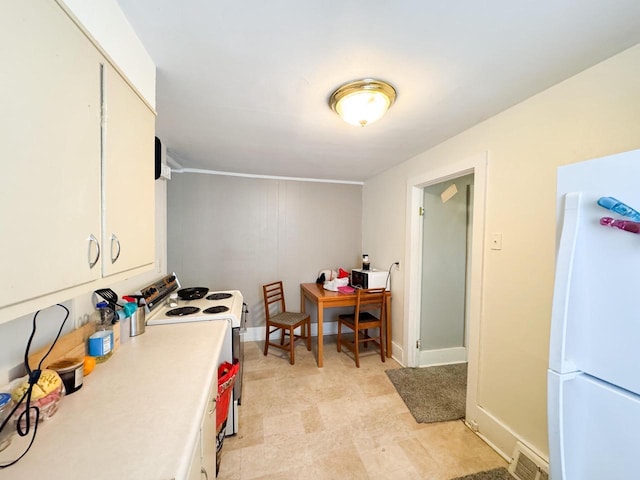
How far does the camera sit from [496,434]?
162 centimetres

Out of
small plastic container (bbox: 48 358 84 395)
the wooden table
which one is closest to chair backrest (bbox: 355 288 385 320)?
the wooden table

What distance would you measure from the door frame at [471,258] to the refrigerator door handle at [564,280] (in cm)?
95

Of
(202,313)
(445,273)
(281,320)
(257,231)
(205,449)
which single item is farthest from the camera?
(257,231)

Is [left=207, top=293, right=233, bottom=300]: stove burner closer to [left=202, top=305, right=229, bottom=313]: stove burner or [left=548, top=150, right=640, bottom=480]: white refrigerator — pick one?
[left=202, top=305, right=229, bottom=313]: stove burner

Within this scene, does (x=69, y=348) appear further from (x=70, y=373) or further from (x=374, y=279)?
(x=374, y=279)

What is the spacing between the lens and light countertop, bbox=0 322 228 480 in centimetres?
64

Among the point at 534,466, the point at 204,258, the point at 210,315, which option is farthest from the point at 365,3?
the point at 204,258

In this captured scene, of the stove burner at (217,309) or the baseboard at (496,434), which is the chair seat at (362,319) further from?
the stove burner at (217,309)

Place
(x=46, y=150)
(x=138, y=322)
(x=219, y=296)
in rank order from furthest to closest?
(x=219, y=296)
(x=138, y=322)
(x=46, y=150)

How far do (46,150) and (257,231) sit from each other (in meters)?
2.72

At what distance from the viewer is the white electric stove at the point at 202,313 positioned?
1729mm

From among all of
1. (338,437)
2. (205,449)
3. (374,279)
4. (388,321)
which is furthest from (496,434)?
(205,449)

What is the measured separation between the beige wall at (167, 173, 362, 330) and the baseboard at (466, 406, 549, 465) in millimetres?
2244

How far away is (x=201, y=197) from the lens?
10.2 feet
